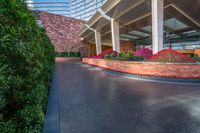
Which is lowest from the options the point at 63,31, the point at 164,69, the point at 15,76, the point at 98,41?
the point at 164,69

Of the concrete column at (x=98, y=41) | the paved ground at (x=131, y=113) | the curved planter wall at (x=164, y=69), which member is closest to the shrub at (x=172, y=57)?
the curved planter wall at (x=164, y=69)

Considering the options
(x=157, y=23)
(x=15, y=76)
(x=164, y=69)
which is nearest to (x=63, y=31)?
(x=157, y=23)

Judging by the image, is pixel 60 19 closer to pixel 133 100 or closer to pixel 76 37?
pixel 76 37

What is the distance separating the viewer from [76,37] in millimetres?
42438

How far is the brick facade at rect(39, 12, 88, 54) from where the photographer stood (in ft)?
123

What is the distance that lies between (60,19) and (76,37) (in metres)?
6.07

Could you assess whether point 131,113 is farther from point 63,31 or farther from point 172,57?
point 63,31

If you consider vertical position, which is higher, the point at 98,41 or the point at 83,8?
the point at 83,8

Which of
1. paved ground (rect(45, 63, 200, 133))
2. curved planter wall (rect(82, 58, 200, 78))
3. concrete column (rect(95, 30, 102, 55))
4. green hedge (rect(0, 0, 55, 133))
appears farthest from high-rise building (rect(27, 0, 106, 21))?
green hedge (rect(0, 0, 55, 133))

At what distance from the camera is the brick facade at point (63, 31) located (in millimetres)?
37594

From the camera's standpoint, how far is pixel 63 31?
39688 mm

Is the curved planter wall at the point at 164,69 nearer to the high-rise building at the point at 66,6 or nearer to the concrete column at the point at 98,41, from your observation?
the concrete column at the point at 98,41

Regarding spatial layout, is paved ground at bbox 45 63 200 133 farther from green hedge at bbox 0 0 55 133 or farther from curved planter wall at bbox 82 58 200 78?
curved planter wall at bbox 82 58 200 78

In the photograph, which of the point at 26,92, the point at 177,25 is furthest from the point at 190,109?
the point at 177,25
